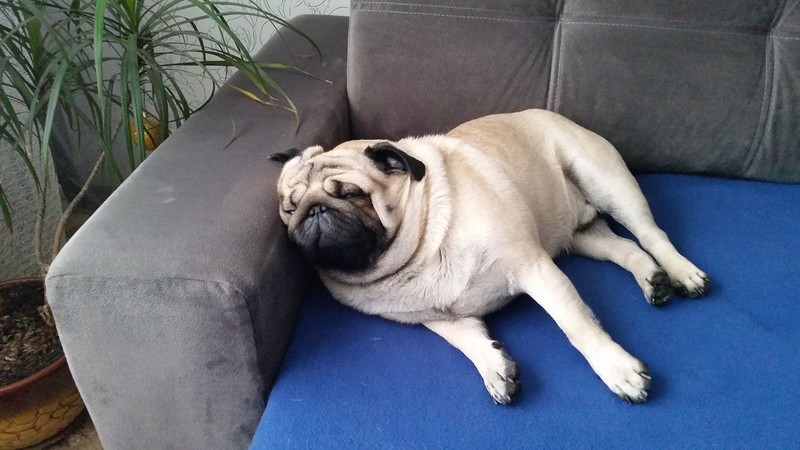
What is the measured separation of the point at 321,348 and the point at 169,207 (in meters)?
0.40

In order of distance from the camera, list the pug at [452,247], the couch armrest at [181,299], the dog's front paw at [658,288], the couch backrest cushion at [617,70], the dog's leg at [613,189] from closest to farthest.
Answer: the couch armrest at [181,299] → the pug at [452,247] → the dog's front paw at [658,288] → the dog's leg at [613,189] → the couch backrest cushion at [617,70]

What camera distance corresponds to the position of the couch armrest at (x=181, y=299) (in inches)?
40.6

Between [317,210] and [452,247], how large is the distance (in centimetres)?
28

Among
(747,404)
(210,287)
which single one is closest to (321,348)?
(210,287)

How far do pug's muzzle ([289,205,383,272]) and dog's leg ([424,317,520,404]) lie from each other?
21 cm

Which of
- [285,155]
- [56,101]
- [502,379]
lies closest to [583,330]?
[502,379]

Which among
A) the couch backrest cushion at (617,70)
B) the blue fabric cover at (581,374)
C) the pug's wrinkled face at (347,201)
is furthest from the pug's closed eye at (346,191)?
the couch backrest cushion at (617,70)

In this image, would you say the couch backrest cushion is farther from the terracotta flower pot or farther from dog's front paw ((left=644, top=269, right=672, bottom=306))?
the terracotta flower pot

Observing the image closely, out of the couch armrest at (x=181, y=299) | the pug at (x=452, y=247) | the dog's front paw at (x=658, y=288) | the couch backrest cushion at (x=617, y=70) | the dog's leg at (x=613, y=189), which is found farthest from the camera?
the couch backrest cushion at (x=617, y=70)

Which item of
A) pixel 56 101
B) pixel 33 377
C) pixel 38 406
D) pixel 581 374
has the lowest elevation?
A: pixel 38 406

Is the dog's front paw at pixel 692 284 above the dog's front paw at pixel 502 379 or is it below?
above

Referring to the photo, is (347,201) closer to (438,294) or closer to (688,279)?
(438,294)

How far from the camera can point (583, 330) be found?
1.16 meters

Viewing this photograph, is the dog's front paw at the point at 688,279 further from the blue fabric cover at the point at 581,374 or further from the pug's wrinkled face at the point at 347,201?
the pug's wrinkled face at the point at 347,201
